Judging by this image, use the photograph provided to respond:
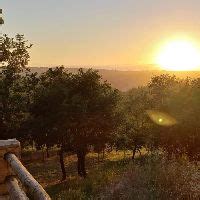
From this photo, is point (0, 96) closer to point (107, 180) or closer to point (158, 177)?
point (107, 180)

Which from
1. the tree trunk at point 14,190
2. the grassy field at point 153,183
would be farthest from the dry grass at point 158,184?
the tree trunk at point 14,190

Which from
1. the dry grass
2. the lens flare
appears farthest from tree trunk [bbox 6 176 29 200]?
the lens flare

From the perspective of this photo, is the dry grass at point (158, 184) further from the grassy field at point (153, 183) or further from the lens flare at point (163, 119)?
the lens flare at point (163, 119)

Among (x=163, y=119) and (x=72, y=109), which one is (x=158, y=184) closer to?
(x=163, y=119)

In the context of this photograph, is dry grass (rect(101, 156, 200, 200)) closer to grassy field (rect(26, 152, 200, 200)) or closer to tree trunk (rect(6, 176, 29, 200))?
grassy field (rect(26, 152, 200, 200))

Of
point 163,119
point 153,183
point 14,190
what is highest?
point 14,190

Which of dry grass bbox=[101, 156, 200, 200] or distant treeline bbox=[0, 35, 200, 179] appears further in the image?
distant treeline bbox=[0, 35, 200, 179]

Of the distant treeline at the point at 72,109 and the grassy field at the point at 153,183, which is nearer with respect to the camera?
the grassy field at the point at 153,183

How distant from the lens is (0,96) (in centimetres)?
4331

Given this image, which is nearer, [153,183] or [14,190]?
[14,190]

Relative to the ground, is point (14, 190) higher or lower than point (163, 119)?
higher

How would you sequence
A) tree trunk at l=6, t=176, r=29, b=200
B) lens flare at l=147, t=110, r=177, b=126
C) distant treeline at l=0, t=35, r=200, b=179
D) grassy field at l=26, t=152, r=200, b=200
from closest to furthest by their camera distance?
tree trunk at l=6, t=176, r=29, b=200 → grassy field at l=26, t=152, r=200, b=200 → lens flare at l=147, t=110, r=177, b=126 → distant treeline at l=0, t=35, r=200, b=179

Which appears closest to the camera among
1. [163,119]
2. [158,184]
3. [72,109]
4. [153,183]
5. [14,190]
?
[14,190]

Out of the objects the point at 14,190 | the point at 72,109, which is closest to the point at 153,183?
the point at 14,190
